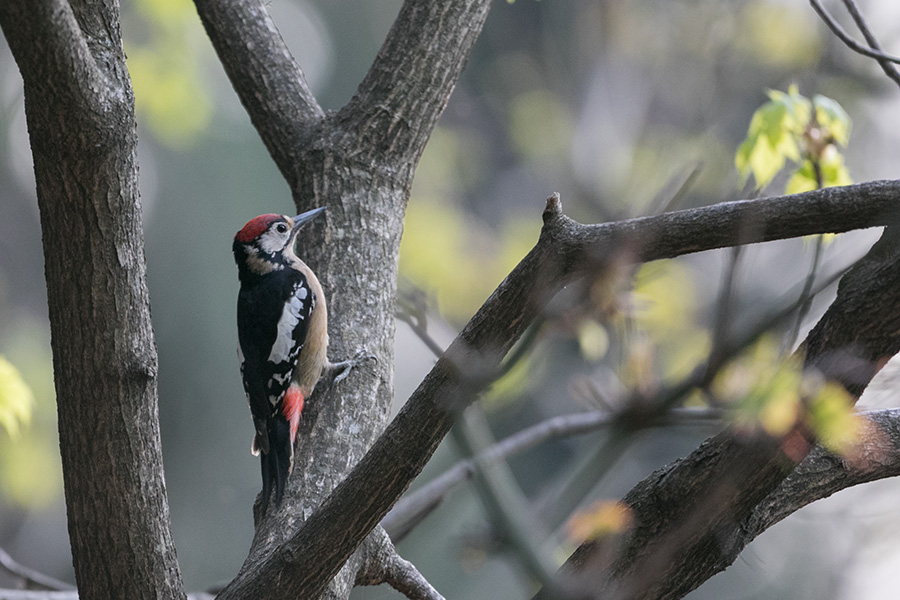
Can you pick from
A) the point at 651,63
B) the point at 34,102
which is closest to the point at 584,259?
the point at 34,102

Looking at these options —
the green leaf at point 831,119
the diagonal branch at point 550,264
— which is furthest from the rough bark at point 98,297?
the green leaf at point 831,119

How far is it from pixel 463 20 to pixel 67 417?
186 centimetres

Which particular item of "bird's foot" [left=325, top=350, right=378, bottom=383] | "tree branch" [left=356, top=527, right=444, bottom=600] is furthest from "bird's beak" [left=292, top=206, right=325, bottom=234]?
"tree branch" [left=356, top=527, right=444, bottom=600]

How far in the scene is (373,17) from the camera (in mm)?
14672

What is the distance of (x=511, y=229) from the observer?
8477 mm

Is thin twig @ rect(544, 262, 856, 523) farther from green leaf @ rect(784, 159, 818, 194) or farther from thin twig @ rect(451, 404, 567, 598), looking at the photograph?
green leaf @ rect(784, 159, 818, 194)

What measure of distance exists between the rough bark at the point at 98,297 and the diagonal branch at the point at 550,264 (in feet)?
1.43

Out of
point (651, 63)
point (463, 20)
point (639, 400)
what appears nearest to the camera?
point (639, 400)

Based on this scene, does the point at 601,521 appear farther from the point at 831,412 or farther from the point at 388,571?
the point at 388,571

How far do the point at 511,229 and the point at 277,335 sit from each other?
506cm

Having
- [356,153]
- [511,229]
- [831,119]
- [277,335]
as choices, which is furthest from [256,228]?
[511,229]

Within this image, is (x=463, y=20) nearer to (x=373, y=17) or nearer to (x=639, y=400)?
(x=639, y=400)

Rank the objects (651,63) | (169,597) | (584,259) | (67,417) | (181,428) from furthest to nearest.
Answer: (181,428) → (651,63) → (169,597) → (67,417) → (584,259)

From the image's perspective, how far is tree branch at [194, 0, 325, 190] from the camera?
3.09 metres
